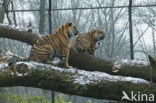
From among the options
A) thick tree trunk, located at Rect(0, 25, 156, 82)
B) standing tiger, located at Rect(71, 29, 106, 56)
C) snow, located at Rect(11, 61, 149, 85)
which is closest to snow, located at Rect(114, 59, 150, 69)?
thick tree trunk, located at Rect(0, 25, 156, 82)

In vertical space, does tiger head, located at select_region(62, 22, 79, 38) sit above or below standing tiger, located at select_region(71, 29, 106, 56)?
above

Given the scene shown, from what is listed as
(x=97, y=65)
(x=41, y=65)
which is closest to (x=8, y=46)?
(x=97, y=65)

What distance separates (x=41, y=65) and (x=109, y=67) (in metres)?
1.22

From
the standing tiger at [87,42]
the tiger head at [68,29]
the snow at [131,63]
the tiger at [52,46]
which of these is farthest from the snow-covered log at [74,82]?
the standing tiger at [87,42]

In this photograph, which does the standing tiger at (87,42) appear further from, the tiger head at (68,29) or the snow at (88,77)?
the snow at (88,77)

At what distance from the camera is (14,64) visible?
3.59 m

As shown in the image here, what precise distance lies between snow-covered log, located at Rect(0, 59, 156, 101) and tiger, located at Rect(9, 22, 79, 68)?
0.49m

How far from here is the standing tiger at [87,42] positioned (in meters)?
4.90

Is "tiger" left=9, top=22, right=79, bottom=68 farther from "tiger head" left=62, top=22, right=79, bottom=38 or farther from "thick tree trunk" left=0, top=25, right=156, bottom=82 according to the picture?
"thick tree trunk" left=0, top=25, right=156, bottom=82

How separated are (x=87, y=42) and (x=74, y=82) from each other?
152cm

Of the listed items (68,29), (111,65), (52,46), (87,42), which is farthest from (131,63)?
(52,46)

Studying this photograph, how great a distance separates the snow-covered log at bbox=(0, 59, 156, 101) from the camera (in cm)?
353

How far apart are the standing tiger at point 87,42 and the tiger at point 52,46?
50 centimetres

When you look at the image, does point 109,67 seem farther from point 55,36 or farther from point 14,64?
point 14,64
